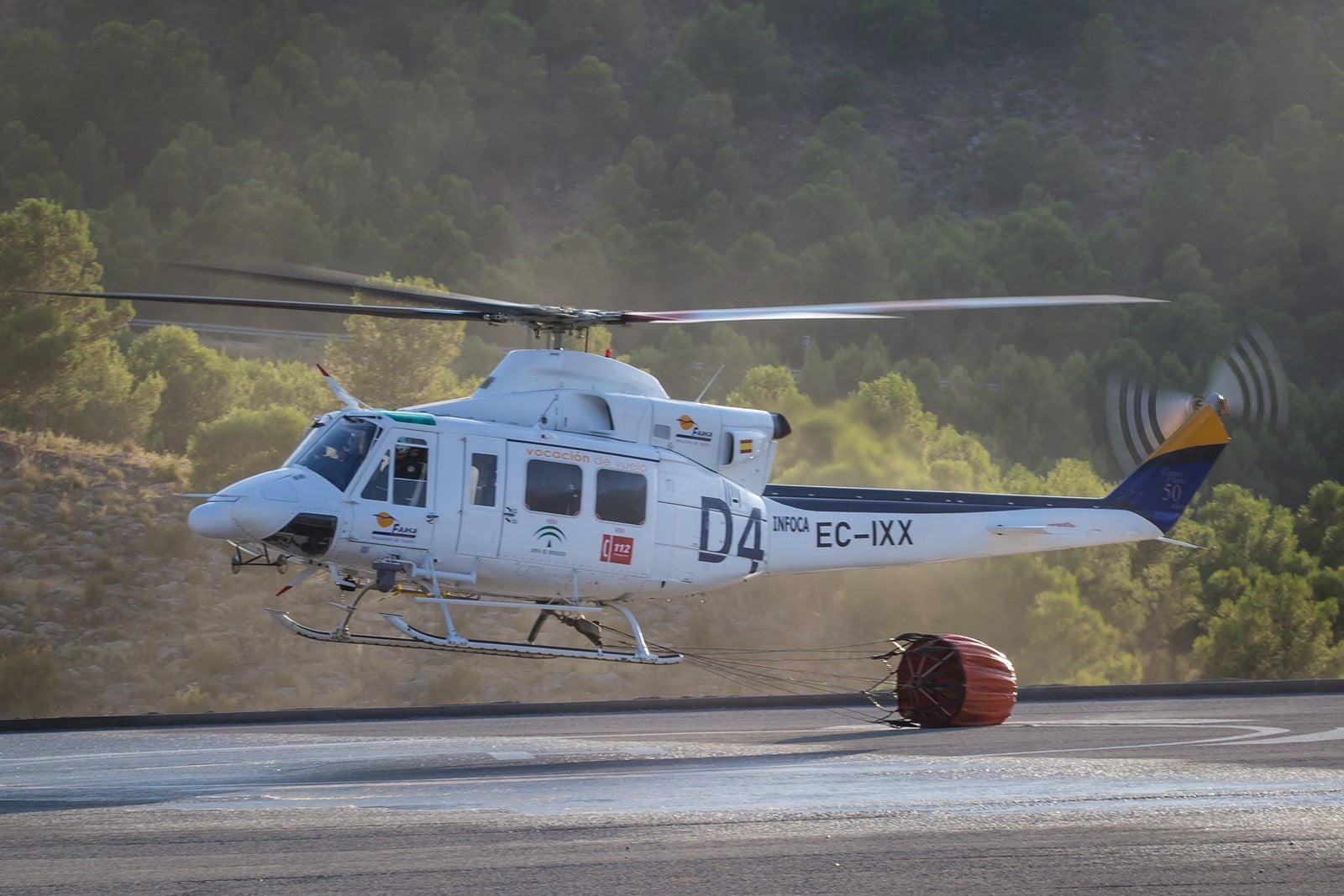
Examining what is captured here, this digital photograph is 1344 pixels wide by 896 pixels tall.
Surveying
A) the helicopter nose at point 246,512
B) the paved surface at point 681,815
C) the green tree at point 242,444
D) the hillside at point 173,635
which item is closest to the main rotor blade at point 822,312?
the helicopter nose at point 246,512

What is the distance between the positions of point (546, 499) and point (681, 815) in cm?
600

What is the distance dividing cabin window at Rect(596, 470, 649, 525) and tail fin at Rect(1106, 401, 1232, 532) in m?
6.68

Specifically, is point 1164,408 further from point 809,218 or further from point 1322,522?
point 809,218

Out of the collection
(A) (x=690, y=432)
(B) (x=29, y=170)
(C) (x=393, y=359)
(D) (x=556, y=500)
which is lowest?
(D) (x=556, y=500)

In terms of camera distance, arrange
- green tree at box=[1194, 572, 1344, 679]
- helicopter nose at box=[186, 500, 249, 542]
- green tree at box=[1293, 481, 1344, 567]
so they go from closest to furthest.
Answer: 1. helicopter nose at box=[186, 500, 249, 542]
2. green tree at box=[1194, 572, 1344, 679]
3. green tree at box=[1293, 481, 1344, 567]

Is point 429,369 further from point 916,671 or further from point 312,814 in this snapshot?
point 312,814

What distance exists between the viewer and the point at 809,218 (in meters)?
99.8

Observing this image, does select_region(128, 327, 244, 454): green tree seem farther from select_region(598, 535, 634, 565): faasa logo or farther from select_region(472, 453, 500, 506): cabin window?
select_region(598, 535, 634, 565): faasa logo

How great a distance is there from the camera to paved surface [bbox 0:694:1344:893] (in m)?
6.91

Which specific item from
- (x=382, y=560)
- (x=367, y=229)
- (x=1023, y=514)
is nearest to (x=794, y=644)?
(x=1023, y=514)

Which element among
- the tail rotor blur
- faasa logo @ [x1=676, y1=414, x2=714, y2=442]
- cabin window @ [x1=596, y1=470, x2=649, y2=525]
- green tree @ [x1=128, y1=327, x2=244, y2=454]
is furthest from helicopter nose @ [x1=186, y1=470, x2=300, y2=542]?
green tree @ [x1=128, y1=327, x2=244, y2=454]

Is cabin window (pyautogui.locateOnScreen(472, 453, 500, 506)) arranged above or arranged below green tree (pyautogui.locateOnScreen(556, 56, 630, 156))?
below

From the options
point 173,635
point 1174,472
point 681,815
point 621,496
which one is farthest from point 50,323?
point 681,815

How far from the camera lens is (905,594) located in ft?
112
